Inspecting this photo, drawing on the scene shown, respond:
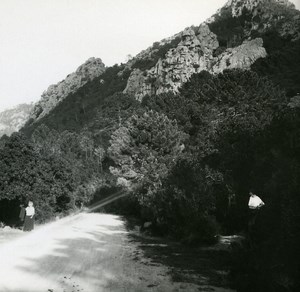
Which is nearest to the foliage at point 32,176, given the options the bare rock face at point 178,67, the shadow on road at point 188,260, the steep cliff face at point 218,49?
the shadow on road at point 188,260

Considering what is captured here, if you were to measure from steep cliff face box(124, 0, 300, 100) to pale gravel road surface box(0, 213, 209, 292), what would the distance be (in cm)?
6423

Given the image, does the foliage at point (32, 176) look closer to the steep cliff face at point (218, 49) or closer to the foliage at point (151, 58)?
the steep cliff face at point (218, 49)

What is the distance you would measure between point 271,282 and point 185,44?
9375 cm

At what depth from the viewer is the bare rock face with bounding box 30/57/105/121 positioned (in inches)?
5276

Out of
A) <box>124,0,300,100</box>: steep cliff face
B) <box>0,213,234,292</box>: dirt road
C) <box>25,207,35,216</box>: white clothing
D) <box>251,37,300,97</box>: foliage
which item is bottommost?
<box>0,213,234,292</box>: dirt road

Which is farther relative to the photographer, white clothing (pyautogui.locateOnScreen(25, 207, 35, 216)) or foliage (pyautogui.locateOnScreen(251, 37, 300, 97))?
foliage (pyautogui.locateOnScreen(251, 37, 300, 97))

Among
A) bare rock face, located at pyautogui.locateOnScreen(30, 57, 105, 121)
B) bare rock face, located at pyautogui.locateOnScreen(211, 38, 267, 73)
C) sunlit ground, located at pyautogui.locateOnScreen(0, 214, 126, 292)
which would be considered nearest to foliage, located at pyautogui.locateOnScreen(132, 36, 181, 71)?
bare rock face, located at pyautogui.locateOnScreen(30, 57, 105, 121)

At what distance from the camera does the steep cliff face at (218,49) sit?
81562 mm

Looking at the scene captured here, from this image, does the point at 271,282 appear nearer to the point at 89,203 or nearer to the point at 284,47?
the point at 89,203

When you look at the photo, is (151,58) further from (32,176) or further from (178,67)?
(32,176)

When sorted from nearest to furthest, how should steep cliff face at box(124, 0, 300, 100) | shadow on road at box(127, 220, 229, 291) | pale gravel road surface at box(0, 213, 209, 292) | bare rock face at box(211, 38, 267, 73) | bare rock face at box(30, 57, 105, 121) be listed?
pale gravel road surface at box(0, 213, 209, 292) → shadow on road at box(127, 220, 229, 291) → bare rock face at box(211, 38, 267, 73) → steep cliff face at box(124, 0, 300, 100) → bare rock face at box(30, 57, 105, 121)

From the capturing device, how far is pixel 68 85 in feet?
464

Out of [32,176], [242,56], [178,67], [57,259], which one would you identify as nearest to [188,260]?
[57,259]

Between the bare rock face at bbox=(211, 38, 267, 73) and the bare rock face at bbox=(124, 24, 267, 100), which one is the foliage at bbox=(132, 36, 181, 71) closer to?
the bare rock face at bbox=(124, 24, 267, 100)
